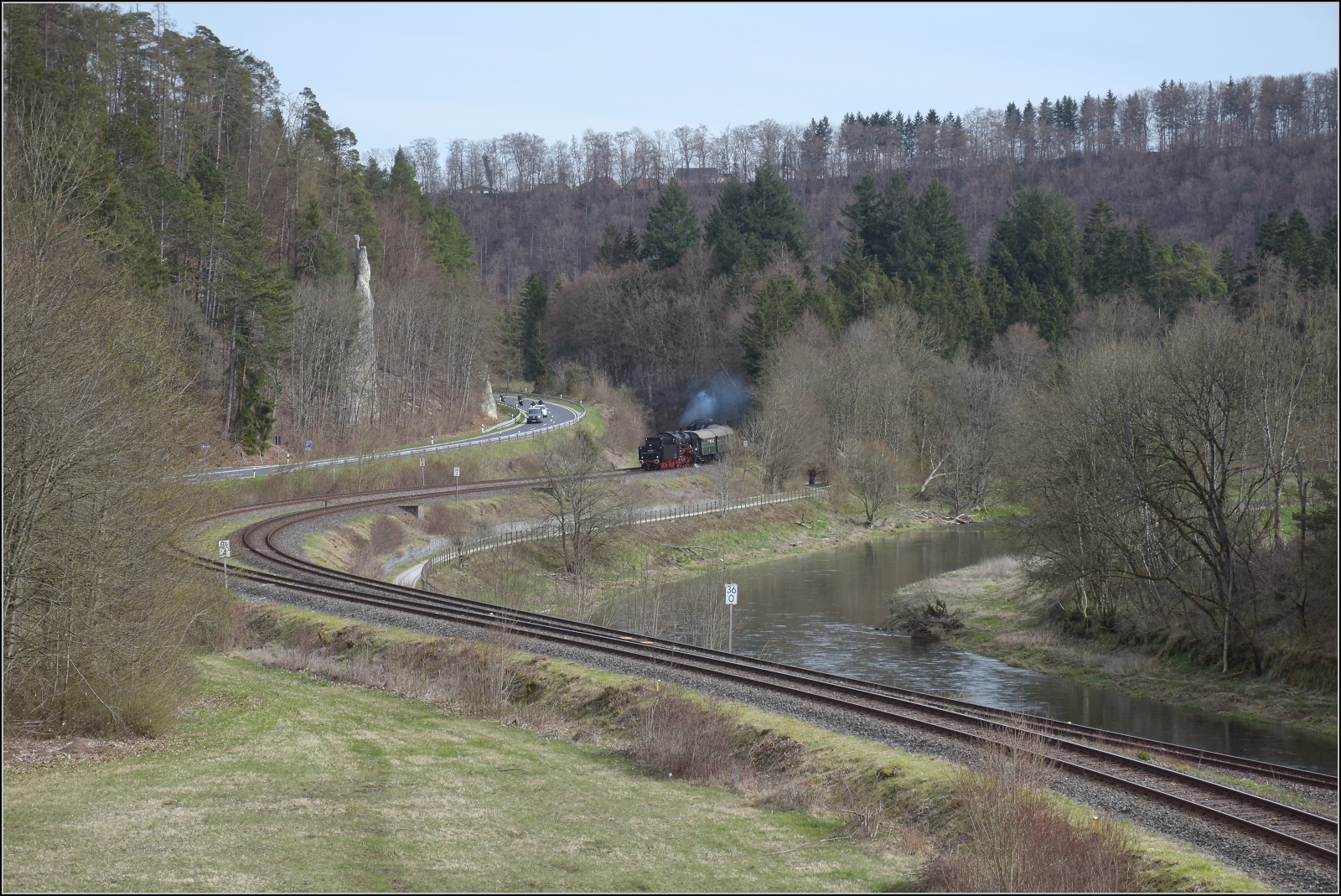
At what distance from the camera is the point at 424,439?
6950 cm

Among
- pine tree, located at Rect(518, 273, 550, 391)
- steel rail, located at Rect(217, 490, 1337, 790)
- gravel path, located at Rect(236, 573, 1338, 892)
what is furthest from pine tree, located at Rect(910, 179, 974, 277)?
steel rail, located at Rect(217, 490, 1337, 790)

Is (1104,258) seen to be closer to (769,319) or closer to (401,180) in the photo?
(769,319)

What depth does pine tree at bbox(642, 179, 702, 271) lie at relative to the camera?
9419cm

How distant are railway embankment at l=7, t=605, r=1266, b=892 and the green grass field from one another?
0.13ft

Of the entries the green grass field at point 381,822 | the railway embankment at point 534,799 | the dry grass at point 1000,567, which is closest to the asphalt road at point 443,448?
the railway embankment at point 534,799

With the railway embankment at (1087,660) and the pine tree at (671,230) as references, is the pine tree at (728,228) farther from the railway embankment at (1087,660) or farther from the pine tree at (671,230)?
the railway embankment at (1087,660)

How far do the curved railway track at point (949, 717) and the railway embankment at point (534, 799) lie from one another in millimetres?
1398

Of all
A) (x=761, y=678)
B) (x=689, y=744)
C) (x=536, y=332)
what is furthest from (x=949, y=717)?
(x=536, y=332)

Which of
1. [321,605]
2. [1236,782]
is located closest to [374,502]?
[321,605]

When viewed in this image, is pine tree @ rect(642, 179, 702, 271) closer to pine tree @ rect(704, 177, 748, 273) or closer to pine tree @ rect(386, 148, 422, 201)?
pine tree @ rect(704, 177, 748, 273)

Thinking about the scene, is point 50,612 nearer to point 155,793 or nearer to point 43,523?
point 43,523

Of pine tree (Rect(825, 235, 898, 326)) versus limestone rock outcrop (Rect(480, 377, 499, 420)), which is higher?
pine tree (Rect(825, 235, 898, 326))

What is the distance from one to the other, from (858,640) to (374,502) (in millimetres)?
22990

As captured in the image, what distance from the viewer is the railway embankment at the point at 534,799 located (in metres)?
11.3
